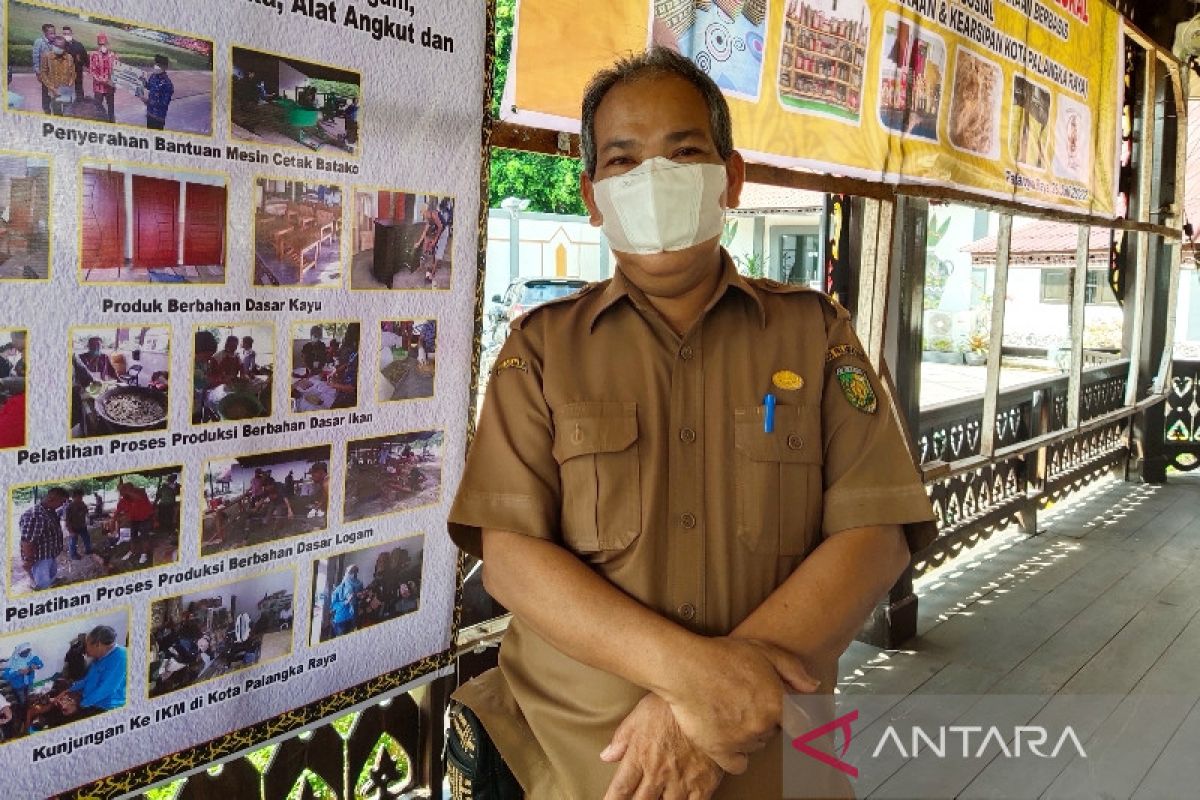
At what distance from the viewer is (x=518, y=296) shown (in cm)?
310

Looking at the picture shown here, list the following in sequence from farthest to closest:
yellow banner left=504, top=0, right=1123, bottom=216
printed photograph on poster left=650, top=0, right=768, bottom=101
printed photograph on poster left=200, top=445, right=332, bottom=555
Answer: printed photograph on poster left=650, top=0, right=768, bottom=101 → yellow banner left=504, top=0, right=1123, bottom=216 → printed photograph on poster left=200, top=445, right=332, bottom=555

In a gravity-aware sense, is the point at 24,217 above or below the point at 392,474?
above

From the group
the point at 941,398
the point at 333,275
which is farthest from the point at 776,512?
the point at 941,398

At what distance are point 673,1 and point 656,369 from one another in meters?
1.31

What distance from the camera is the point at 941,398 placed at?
186 inches

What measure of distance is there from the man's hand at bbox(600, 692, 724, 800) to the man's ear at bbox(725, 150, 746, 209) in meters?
0.70

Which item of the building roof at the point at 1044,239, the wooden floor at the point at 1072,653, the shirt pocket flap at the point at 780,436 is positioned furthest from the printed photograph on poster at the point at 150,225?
the building roof at the point at 1044,239

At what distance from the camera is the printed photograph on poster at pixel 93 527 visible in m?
1.22

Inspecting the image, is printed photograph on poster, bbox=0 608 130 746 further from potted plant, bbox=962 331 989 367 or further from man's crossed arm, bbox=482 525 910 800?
potted plant, bbox=962 331 989 367

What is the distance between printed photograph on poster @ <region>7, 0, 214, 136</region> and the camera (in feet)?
3.80

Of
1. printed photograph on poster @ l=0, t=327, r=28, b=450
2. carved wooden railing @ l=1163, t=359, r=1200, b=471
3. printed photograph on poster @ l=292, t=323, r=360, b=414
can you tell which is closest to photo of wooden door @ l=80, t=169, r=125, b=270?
printed photograph on poster @ l=0, t=327, r=28, b=450

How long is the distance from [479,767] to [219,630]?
0.48 m

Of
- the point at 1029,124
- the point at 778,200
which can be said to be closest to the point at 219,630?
the point at 778,200

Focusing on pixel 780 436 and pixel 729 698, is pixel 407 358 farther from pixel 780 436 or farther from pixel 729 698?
pixel 729 698
